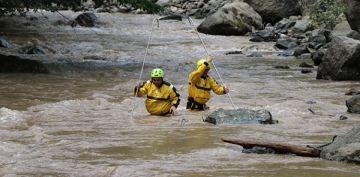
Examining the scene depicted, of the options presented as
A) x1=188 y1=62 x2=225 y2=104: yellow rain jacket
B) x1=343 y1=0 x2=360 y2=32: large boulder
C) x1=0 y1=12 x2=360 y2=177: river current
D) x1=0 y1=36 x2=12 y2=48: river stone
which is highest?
x1=343 y1=0 x2=360 y2=32: large boulder

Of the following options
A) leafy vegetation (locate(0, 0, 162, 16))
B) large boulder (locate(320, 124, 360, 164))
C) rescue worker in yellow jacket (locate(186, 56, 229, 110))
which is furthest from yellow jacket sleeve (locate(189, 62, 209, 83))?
leafy vegetation (locate(0, 0, 162, 16))

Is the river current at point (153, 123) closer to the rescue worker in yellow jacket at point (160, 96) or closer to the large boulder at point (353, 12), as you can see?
the rescue worker in yellow jacket at point (160, 96)

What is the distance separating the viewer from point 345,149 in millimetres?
7531

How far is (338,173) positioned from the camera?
700cm

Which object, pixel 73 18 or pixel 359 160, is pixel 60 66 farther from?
pixel 73 18

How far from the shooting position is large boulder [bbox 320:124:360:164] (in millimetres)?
7367

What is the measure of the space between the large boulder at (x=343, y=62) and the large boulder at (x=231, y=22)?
12.7m

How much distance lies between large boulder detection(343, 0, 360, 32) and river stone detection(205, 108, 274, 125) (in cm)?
1170

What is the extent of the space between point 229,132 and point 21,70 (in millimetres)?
9689

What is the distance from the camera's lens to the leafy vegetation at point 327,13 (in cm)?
2769

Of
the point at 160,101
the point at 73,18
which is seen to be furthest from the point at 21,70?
the point at 73,18

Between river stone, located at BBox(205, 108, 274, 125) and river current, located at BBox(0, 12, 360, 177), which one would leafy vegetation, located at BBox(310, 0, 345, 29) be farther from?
river stone, located at BBox(205, 108, 274, 125)

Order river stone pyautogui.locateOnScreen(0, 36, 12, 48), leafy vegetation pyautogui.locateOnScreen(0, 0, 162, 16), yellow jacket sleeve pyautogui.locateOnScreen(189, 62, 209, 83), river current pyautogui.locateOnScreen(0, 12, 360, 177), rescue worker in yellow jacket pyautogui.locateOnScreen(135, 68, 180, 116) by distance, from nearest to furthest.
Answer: river current pyautogui.locateOnScreen(0, 12, 360, 177)
rescue worker in yellow jacket pyautogui.locateOnScreen(135, 68, 180, 116)
yellow jacket sleeve pyautogui.locateOnScreen(189, 62, 209, 83)
leafy vegetation pyautogui.locateOnScreen(0, 0, 162, 16)
river stone pyautogui.locateOnScreen(0, 36, 12, 48)

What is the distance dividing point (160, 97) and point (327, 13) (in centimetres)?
1773
